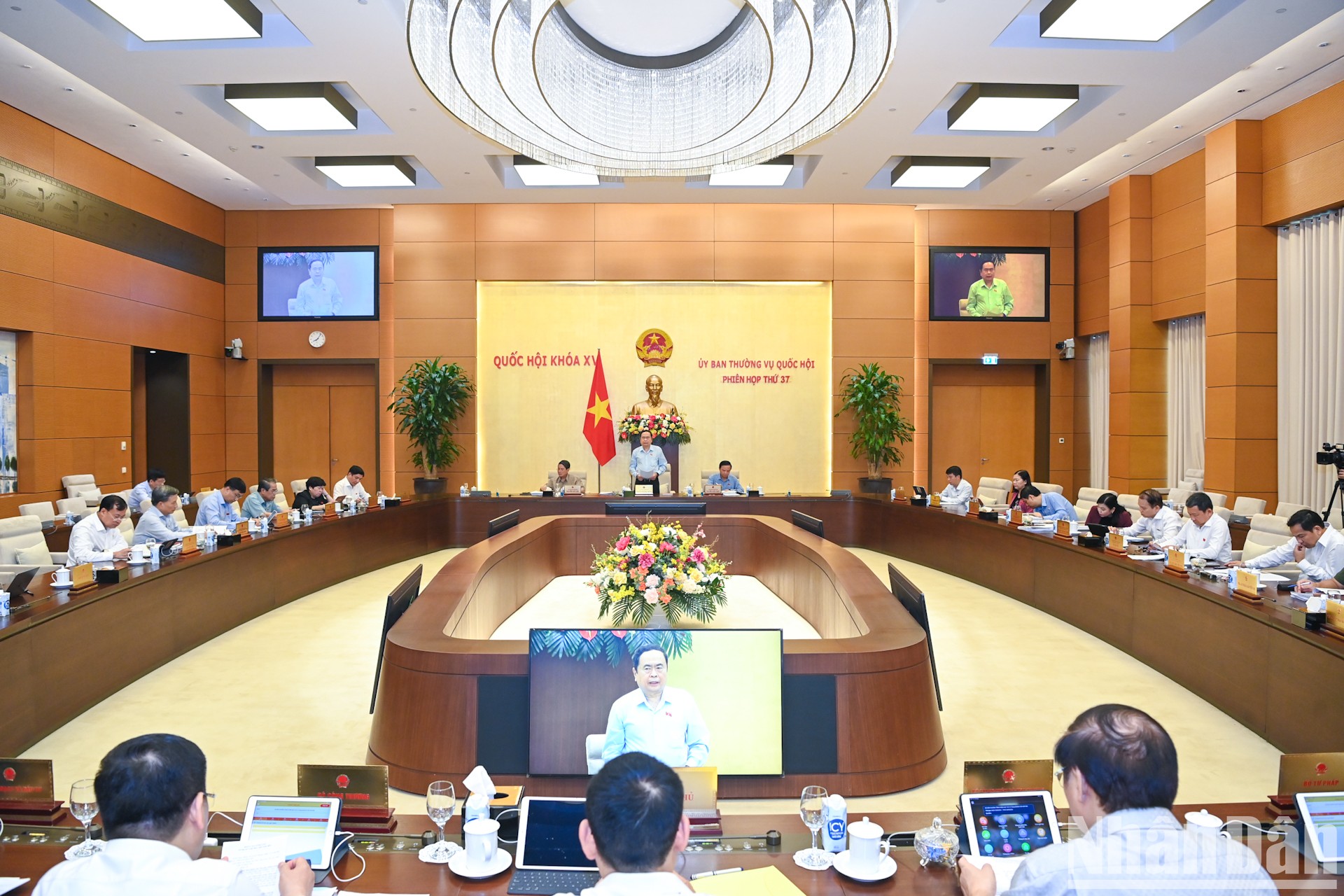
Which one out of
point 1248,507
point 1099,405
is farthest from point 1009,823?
point 1099,405

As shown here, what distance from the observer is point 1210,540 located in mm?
5684

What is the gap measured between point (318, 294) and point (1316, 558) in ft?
37.1

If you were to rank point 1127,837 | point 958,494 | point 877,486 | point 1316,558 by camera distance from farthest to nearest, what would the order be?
point 877,486 < point 958,494 < point 1316,558 < point 1127,837

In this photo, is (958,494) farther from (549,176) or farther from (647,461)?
(549,176)

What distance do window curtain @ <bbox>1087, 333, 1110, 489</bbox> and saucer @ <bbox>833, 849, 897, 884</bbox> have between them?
10.4 m

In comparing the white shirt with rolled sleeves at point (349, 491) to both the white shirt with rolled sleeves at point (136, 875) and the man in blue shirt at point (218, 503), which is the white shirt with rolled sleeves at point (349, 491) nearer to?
the man in blue shirt at point (218, 503)

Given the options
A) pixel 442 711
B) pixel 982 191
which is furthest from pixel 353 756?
pixel 982 191

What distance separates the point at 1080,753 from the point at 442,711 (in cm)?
242

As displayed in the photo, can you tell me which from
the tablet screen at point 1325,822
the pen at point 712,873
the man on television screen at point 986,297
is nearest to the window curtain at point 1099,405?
the man on television screen at point 986,297

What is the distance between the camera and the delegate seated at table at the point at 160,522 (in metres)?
5.97

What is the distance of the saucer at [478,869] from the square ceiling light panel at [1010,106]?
7.18 metres

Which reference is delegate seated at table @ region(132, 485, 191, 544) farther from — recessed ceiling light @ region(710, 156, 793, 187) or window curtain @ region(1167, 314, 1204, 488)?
window curtain @ region(1167, 314, 1204, 488)

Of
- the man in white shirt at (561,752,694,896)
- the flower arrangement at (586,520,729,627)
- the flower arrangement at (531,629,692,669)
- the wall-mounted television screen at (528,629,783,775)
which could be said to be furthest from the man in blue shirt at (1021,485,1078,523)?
the man in white shirt at (561,752,694,896)

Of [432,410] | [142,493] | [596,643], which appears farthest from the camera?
[432,410]
